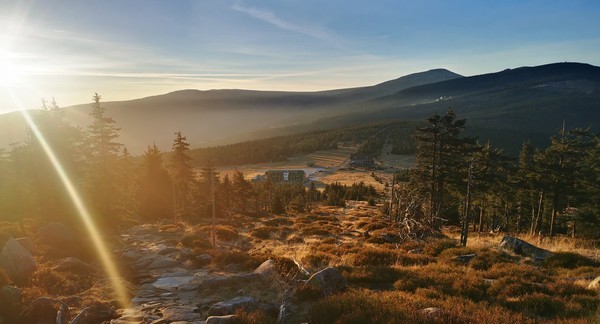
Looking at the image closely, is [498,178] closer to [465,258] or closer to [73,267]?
[465,258]

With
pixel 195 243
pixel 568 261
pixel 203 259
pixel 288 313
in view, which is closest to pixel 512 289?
pixel 288 313

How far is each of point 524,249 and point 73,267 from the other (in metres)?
24.7

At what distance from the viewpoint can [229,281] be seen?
44.8ft

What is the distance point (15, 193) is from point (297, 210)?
48687mm

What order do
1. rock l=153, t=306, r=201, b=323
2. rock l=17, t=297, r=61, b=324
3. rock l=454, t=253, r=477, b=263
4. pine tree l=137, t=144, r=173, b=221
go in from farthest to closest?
pine tree l=137, t=144, r=173, b=221 < rock l=454, t=253, r=477, b=263 < rock l=153, t=306, r=201, b=323 < rock l=17, t=297, r=61, b=324

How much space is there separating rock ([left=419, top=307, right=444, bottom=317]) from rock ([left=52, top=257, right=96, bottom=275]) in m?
15.4

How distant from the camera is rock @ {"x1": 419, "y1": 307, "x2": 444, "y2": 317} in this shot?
8.63 m

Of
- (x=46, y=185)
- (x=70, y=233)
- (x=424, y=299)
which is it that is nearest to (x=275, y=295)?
(x=424, y=299)

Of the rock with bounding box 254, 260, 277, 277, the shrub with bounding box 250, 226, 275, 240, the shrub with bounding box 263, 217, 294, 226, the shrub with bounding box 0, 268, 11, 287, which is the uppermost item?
the shrub with bounding box 0, 268, 11, 287

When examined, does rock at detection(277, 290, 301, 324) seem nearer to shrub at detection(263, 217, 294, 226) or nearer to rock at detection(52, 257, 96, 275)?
rock at detection(52, 257, 96, 275)

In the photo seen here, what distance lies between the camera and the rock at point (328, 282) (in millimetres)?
11664

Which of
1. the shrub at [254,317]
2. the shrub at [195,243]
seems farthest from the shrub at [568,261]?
the shrub at [195,243]

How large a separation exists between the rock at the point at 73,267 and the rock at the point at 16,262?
138 centimetres

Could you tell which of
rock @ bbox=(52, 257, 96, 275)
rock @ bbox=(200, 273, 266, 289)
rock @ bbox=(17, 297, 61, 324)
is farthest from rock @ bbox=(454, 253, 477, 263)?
rock @ bbox=(52, 257, 96, 275)
